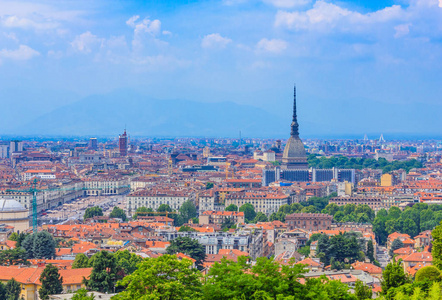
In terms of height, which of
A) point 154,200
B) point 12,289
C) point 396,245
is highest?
point 12,289

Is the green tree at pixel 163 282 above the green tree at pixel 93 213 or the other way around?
above

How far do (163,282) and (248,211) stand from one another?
42.6 metres

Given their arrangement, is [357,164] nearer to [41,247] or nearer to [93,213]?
[93,213]

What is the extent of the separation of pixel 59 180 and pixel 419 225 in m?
46.4

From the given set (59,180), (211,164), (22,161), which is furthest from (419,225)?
(22,161)

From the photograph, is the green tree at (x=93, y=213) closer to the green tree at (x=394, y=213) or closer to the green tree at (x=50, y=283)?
the green tree at (x=394, y=213)

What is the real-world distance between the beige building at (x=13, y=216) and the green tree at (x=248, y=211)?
1708cm

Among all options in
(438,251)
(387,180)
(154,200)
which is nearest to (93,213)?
(154,200)

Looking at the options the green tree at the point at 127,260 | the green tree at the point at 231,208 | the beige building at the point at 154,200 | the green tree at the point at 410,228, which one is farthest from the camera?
the beige building at the point at 154,200

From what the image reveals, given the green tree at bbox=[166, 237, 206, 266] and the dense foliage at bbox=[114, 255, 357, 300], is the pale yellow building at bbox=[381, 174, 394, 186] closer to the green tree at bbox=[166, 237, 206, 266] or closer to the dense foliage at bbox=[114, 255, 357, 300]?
the green tree at bbox=[166, 237, 206, 266]

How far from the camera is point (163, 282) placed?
18.4 meters

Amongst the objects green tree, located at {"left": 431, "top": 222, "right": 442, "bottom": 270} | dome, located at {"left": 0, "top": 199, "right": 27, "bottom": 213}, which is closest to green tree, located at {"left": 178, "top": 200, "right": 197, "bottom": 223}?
dome, located at {"left": 0, "top": 199, "right": 27, "bottom": 213}

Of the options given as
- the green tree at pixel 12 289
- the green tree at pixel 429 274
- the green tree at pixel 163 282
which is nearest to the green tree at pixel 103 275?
the green tree at pixel 12 289

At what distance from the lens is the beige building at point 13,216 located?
2003 inches
